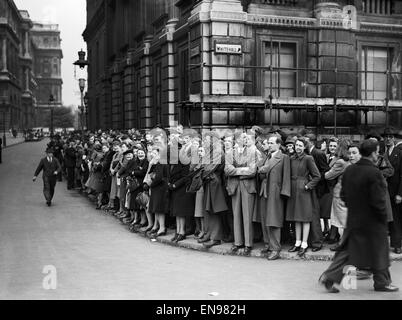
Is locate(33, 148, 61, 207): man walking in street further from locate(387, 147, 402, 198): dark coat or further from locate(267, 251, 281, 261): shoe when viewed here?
locate(387, 147, 402, 198): dark coat

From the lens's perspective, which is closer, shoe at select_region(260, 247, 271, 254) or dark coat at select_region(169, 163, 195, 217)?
shoe at select_region(260, 247, 271, 254)

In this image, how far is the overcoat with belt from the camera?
32.8 ft

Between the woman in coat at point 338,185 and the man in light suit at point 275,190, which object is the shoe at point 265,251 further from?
the woman in coat at point 338,185

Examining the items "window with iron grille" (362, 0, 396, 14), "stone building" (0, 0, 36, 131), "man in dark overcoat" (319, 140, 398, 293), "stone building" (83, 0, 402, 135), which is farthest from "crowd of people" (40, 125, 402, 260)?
"stone building" (0, 0, 36, 131)

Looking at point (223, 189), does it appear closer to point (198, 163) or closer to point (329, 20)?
point (198, 163)

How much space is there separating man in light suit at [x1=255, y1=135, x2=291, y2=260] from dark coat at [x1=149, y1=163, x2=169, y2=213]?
256 cm

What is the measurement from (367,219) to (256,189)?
10.8ft

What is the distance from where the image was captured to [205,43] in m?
18.6

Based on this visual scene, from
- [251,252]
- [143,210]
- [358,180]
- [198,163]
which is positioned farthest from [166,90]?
[358,180]

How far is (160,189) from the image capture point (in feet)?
40.0

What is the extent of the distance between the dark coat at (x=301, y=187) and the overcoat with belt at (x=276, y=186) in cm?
12

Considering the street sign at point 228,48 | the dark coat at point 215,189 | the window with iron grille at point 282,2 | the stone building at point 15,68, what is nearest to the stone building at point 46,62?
the stone building at point 15,68

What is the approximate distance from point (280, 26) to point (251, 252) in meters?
11.2

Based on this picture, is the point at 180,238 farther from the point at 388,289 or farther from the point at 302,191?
the point at 388,289
